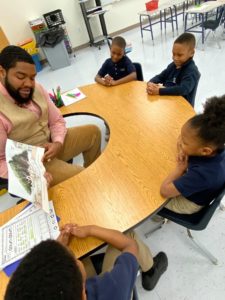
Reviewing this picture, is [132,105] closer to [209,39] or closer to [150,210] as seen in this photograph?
[150,210]

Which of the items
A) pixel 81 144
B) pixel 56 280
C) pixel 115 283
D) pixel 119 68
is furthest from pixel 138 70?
pixel 56 280

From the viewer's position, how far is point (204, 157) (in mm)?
1063

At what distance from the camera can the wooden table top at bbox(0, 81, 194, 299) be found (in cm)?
103

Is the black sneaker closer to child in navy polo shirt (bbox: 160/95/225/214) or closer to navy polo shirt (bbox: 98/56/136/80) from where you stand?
child in navy polo shirt (bbox: 160/95/225/214)

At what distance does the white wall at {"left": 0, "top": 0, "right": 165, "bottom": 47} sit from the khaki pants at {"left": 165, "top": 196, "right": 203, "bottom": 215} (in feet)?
17.4

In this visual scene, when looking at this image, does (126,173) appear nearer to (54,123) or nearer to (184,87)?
(54,123)

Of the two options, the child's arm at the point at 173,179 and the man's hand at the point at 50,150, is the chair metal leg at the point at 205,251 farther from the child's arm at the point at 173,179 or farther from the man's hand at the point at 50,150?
the man's hand at the point at 50,150

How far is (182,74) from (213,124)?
100 cm

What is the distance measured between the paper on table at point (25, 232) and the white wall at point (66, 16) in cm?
512

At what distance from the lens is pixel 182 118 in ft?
4.96

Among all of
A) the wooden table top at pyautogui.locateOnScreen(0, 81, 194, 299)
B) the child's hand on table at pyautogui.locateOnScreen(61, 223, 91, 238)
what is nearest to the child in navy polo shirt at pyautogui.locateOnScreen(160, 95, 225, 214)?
the wooden table top at pyautogui.locateOnScreen(0, 81, 194, 299)

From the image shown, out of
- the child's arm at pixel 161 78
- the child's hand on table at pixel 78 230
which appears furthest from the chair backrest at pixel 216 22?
the child's hand on table at pixel 78 230

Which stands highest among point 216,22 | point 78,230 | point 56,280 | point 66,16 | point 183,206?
point 56,280

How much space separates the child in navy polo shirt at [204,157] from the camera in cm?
101
